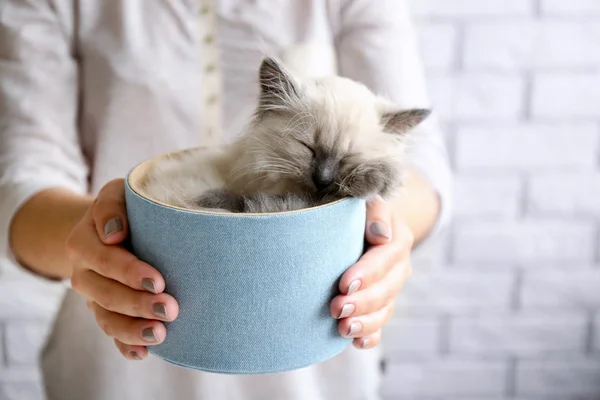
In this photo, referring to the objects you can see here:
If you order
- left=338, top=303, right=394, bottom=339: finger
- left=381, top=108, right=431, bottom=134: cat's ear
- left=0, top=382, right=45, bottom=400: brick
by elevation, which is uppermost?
A: left=381, top=108, right=431, bottom=134: cat's ear

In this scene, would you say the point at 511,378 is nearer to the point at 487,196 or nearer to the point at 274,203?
the point at 487,196

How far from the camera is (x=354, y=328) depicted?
54cm

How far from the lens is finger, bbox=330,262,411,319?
51 centimetres

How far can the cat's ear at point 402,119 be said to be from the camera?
61cm

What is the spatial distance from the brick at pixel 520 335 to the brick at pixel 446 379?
0.04m

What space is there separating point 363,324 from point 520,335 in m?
0.90

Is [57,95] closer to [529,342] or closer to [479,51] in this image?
[479,51]

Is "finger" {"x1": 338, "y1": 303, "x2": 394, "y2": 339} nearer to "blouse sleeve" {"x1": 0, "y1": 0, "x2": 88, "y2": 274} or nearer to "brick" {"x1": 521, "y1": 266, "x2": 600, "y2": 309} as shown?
"blouse sleeve" {"x1": 0, "y1": 0, "x2": 88, "y2": 274}

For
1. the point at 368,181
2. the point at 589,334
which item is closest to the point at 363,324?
the point at 368,181

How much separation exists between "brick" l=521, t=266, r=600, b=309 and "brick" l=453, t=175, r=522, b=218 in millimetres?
157

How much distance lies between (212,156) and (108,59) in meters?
0.32

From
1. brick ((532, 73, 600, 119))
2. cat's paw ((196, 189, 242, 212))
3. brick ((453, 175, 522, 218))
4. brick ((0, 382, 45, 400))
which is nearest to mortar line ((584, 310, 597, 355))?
brick ((453, 175, 522, 218))

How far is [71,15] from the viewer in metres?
0.90

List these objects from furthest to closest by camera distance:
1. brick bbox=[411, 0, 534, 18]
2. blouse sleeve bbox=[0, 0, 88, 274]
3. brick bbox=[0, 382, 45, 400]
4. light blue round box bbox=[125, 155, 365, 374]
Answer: brick bbox=[0, 382, 45, 400], brick bbox=[411, 0, 534, 18], blouse sleeve bbox=[0, 0, 88, 274], light blue round box bbox=[125, 155, 365, 374]
